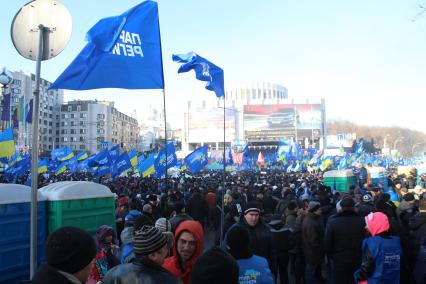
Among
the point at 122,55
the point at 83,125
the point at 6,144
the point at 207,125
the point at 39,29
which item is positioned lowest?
the point at 6,144

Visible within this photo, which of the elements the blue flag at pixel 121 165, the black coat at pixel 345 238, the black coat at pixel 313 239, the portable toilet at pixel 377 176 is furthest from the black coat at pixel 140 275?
the blue flag at pixel 121 165

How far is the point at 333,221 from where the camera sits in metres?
5.23

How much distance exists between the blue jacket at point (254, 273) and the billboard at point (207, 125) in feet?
312

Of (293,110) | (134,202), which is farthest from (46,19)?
(293,110)

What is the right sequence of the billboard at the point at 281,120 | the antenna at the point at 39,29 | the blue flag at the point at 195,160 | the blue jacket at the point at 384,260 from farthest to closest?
1. the billboard at the point at 281,120
2. the blue flag at the point at 195,160
3. the blue jacket at the point at 384,260
4. the antenna at the point at 39,29

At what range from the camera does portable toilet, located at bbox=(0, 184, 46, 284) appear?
4973 millimetres

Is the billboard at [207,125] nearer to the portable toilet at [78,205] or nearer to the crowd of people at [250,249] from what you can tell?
the crowd of people at [250,249]

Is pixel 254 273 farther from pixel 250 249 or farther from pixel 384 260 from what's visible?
pixel 384 260

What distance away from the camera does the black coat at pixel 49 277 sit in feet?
6.74

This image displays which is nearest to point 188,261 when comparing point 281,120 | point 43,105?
point 281,120

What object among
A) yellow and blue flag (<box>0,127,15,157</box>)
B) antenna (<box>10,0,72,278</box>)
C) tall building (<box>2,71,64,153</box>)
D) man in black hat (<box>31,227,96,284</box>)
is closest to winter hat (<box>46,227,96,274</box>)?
man in black hat (<box>31,227,96,284</box>)

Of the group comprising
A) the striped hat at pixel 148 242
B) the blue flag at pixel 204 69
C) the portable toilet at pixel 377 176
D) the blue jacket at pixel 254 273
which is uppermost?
the blue flag at pixel 204 69

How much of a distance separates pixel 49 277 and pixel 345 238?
3958 millimetres

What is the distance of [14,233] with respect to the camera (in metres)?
5.11
